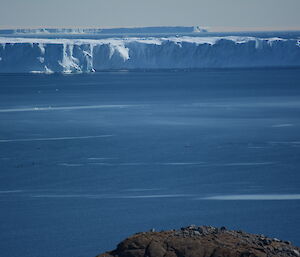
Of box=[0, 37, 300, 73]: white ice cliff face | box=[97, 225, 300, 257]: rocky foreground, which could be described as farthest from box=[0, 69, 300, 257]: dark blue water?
box=[0, 37, 300, 73]: white ice cliff face

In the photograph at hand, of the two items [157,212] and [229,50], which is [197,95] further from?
[157,212]

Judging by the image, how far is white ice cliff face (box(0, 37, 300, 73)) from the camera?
56.8 m

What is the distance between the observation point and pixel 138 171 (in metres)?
17.2

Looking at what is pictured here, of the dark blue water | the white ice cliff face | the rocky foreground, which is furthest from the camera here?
the white ice cliff face

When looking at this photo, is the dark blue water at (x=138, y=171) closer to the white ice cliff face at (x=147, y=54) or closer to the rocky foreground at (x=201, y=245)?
the rocky foreground at (x=201, y=245)

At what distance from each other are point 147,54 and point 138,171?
47591 mm

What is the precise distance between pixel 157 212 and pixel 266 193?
93.2 inches

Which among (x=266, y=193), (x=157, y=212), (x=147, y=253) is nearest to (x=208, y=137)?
(x=266, y=193)

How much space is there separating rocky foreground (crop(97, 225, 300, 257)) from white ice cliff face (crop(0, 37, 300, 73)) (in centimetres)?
4892

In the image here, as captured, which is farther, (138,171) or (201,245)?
(138,171)

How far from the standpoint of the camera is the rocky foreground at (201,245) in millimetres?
6902

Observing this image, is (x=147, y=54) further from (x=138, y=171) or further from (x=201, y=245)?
(x=201, y=245)

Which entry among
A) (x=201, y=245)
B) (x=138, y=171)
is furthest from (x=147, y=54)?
(x=201, y=245)

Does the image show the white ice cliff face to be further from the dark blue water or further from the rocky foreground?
the rocky foreground
